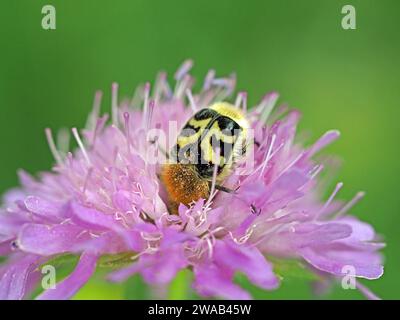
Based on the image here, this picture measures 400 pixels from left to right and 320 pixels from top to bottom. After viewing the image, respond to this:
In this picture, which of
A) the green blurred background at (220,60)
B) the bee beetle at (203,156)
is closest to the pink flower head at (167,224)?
the bee beetle at (203,156)

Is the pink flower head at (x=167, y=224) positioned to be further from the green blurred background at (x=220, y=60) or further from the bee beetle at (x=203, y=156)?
the green blurred background at (x=220, y=60)

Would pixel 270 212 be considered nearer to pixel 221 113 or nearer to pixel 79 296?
pixel 221 113

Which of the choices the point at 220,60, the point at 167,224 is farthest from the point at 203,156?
the point at 220,60

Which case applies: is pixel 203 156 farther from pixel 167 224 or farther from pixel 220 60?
pixel 220 60

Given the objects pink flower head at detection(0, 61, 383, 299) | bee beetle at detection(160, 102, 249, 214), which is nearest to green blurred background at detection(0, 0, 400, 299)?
pink flower head at detection(0, 61, 383, 299)

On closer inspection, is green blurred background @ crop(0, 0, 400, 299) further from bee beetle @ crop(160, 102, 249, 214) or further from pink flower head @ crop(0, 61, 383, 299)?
bee beetle @ crop(160, 102, 249, 214)

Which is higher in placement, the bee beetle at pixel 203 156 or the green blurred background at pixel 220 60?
the green blurred background at pixel 220 60
